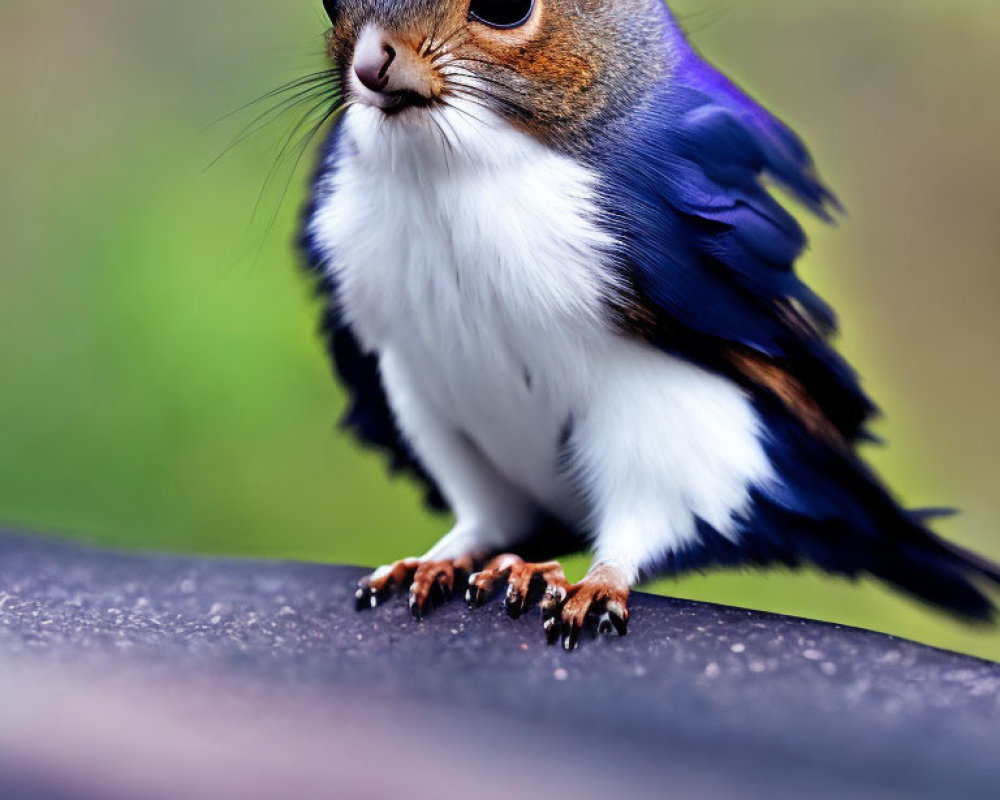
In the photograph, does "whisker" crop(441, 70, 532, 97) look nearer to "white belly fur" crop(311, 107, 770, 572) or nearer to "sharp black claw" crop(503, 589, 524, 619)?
"white belly fur" crop(311, 107, 770, 572)

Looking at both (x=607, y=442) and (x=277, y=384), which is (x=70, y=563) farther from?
(x=277, y=384)

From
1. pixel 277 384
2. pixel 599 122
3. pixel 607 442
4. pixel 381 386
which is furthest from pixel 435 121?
pixel 277 384

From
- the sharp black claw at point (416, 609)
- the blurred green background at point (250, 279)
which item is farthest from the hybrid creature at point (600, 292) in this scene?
the blurred green background at point (250, 279)

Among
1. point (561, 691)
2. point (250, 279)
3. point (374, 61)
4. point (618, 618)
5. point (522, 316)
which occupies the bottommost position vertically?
point (561, 691)

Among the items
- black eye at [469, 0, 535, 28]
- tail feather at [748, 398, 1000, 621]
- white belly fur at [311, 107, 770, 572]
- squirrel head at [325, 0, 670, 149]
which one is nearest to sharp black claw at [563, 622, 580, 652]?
white belly fur at [311, 107, 770, 572]

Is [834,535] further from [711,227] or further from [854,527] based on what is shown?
[711,227]

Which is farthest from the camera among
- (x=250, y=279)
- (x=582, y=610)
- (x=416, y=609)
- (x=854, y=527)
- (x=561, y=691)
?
(x=250, y=279)

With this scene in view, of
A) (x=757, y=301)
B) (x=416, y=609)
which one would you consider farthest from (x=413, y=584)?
(x=757, y=301)
